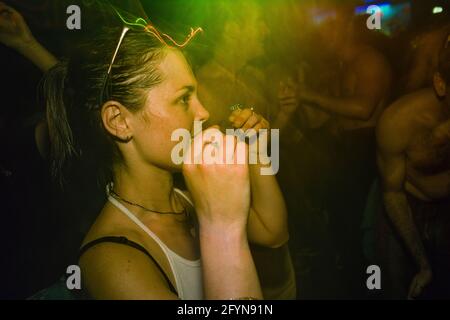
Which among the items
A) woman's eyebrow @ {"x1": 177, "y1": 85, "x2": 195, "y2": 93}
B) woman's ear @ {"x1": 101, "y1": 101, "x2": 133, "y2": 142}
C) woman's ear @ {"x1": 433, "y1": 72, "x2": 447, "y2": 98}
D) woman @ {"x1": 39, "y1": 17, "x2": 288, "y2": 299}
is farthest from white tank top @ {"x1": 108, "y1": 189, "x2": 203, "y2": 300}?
woman's ear @ {"x1": 433, "y1": 72, "x2": 447, "y2": 98}

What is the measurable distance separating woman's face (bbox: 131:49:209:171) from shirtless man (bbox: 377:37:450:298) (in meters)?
1.48

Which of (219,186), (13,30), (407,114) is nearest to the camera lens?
(219,186)

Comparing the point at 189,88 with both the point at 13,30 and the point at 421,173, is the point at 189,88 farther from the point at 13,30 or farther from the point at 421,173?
the point at 421,173

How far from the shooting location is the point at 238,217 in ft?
3.77

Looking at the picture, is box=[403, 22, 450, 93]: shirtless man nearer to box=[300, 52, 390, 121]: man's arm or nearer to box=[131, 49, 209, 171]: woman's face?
box=[300, 52, 390, 121]: man's arm

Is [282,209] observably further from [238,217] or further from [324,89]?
[324,89]

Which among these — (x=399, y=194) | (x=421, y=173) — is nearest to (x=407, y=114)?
(x=421, y=173)

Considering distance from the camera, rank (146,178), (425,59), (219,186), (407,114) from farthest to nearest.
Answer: (425,59) → (407,114) → (146,178) → (219,186)

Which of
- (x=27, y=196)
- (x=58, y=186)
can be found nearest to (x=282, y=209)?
(x=58, y=186)

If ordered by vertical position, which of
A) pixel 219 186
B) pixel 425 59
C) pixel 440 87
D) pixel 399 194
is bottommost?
pixel 399 194

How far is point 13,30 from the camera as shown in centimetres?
197

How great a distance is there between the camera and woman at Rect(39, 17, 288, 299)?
1.14 meters

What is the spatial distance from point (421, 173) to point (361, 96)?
684 millimetres

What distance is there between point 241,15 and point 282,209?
140cm
